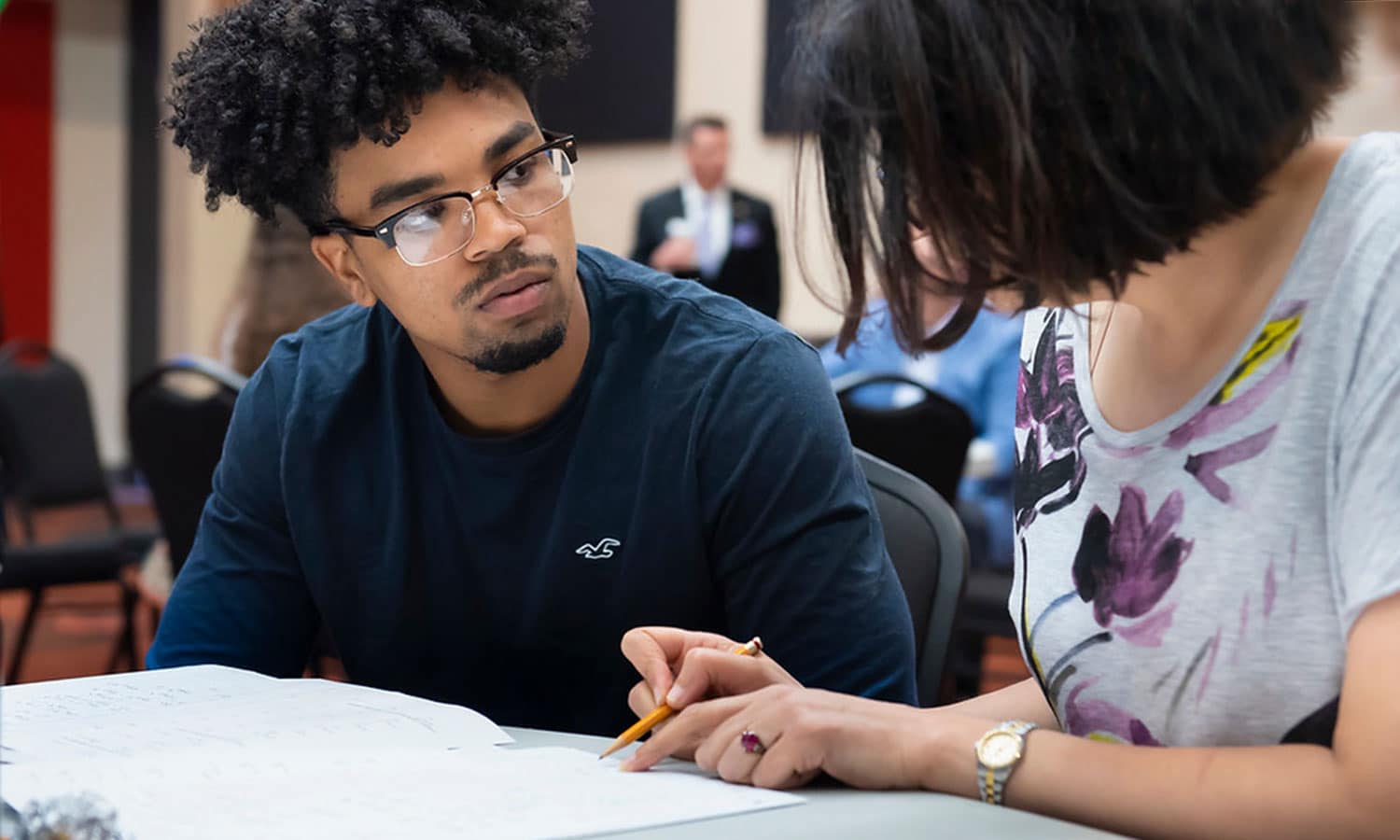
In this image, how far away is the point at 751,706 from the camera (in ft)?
3.44

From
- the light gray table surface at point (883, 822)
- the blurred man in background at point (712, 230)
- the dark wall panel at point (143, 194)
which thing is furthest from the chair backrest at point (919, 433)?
the dark wall panel at point (143, 194)

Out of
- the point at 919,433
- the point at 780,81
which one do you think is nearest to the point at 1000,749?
the point at 780,81

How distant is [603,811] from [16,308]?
8.65 m

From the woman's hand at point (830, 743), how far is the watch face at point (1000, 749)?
0.01 meters

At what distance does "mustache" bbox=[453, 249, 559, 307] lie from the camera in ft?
5.13

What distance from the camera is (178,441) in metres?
2.91

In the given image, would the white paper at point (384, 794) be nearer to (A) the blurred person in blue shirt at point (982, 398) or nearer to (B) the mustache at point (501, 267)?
(B) the mustache at point (501, 267)

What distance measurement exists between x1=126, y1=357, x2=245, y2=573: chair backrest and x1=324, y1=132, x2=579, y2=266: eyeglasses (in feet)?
4.26

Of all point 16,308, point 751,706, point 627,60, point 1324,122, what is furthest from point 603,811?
point 16,308

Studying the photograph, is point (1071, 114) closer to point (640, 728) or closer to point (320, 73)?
point (640, 728)

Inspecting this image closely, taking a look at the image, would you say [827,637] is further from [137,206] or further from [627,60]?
[137,206]

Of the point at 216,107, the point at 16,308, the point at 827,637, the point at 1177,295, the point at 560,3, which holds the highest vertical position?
the point at 560,3

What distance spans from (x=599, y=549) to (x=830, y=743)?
55 centimetres

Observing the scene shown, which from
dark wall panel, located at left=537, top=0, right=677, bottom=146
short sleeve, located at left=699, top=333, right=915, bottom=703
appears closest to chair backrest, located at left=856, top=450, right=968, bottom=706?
short sleeve, located at left=699, top=333, right=915, bottom=703
